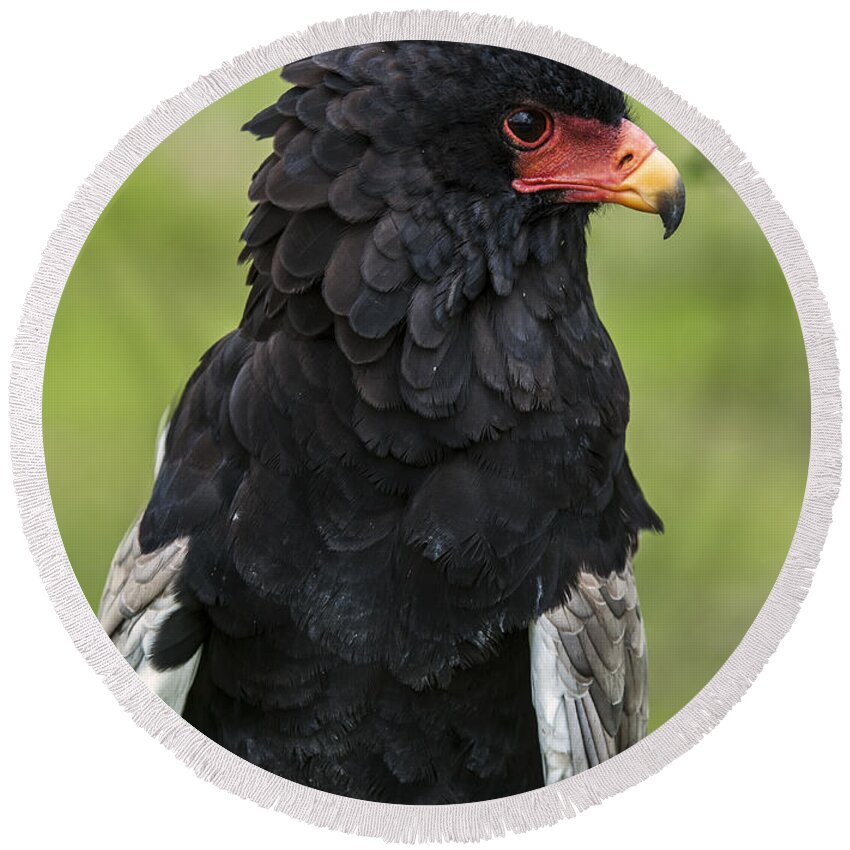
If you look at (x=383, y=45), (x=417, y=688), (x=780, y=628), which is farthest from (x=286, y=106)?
(x=780, y=628)

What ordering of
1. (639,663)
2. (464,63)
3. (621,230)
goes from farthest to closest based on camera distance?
1. (639,663)
2. (621,230)
3. (464,63)

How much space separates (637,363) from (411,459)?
1.95 ft

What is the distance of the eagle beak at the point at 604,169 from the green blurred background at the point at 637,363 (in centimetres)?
13

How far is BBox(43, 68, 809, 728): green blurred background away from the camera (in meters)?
2.09

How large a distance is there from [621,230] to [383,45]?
1.84 feet

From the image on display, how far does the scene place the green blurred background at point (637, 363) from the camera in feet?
6.85

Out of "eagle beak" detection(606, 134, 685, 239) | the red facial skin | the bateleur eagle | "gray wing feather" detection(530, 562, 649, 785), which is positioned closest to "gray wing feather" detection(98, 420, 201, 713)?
the bateleur eagle

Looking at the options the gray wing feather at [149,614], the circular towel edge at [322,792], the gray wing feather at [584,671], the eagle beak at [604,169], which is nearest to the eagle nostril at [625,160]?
the eagle beak at [604,169]

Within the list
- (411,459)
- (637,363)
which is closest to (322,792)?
(411,459)

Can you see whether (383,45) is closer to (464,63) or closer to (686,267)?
(464,63)

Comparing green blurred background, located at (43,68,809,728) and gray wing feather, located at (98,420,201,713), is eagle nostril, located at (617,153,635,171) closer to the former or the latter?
green blurred background, located at (43,68,809,728)

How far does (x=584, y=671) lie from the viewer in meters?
2.19

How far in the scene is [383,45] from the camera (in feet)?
6.35

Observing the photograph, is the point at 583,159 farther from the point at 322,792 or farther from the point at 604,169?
the point at 322,792
